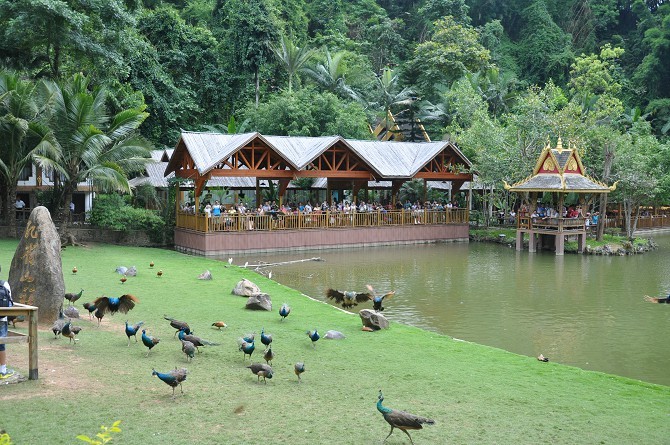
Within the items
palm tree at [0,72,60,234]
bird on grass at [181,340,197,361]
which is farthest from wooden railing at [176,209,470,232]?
bird on grass at [181,340,197,361]

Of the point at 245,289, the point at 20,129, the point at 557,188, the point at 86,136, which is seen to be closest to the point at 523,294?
the point at 245,289

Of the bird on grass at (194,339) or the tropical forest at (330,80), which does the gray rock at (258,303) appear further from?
the tropical forest at (330,80)

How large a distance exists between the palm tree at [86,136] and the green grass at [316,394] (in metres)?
12.5

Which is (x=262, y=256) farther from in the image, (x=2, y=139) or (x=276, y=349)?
(x=276, y=349)

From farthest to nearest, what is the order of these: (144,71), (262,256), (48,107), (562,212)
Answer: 1. (144,71)
2. (562,212)
3. (262,256)
4. (48,107)

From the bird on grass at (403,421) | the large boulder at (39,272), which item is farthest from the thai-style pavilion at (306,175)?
the bird on grass at (403,421)

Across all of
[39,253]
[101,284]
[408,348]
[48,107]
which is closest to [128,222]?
[48,107]

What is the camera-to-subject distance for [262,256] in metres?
26.9

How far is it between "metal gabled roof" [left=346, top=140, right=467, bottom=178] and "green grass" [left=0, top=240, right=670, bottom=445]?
17.7 m

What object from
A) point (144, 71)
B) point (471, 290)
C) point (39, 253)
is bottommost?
point (471, 290)

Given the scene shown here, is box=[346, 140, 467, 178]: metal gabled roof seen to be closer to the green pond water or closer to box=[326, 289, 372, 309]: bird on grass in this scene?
the green pond water

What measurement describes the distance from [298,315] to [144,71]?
2960cm

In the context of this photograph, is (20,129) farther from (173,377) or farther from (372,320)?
(173,377)

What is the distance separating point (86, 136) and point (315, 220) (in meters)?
9.59
